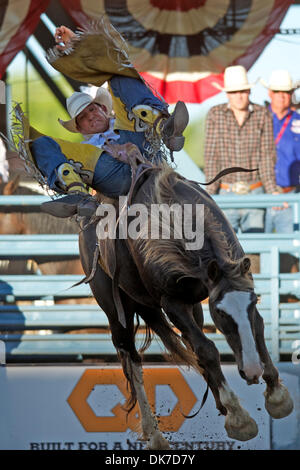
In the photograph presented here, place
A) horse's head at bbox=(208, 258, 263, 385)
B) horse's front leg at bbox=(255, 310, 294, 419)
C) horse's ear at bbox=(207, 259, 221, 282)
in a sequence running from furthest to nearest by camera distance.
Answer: horse's front leg at bbox=(255, 310, 294, 419)
horse's ear at bbox=(207, 259, 221, 282)
horse's head at bbox=(208, 258, 263, 385)

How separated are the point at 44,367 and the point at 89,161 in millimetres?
2114

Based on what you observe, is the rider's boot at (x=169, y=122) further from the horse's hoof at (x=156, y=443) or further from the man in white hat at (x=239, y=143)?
the man in white hat at (x=239, y=143)

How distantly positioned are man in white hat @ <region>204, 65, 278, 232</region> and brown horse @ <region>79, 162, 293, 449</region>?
189 centimetres

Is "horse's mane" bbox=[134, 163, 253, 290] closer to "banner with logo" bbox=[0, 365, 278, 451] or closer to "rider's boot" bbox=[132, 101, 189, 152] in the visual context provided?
"rider's boot" bbox=[132, 101, 189, 152]

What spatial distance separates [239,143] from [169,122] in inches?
78.6

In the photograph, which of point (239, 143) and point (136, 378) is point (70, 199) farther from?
point (239, 143)

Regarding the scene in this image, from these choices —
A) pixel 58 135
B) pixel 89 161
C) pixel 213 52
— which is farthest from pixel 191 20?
pixel 89 161

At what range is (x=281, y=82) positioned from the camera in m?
5.84

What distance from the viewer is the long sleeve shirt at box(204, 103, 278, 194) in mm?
5875


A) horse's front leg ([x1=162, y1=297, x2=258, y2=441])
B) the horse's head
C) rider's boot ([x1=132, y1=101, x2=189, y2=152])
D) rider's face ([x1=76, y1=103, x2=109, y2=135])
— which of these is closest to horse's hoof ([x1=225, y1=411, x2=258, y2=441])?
horse's front leg ([x1=162, y1=297, x2=258, y2=441])
